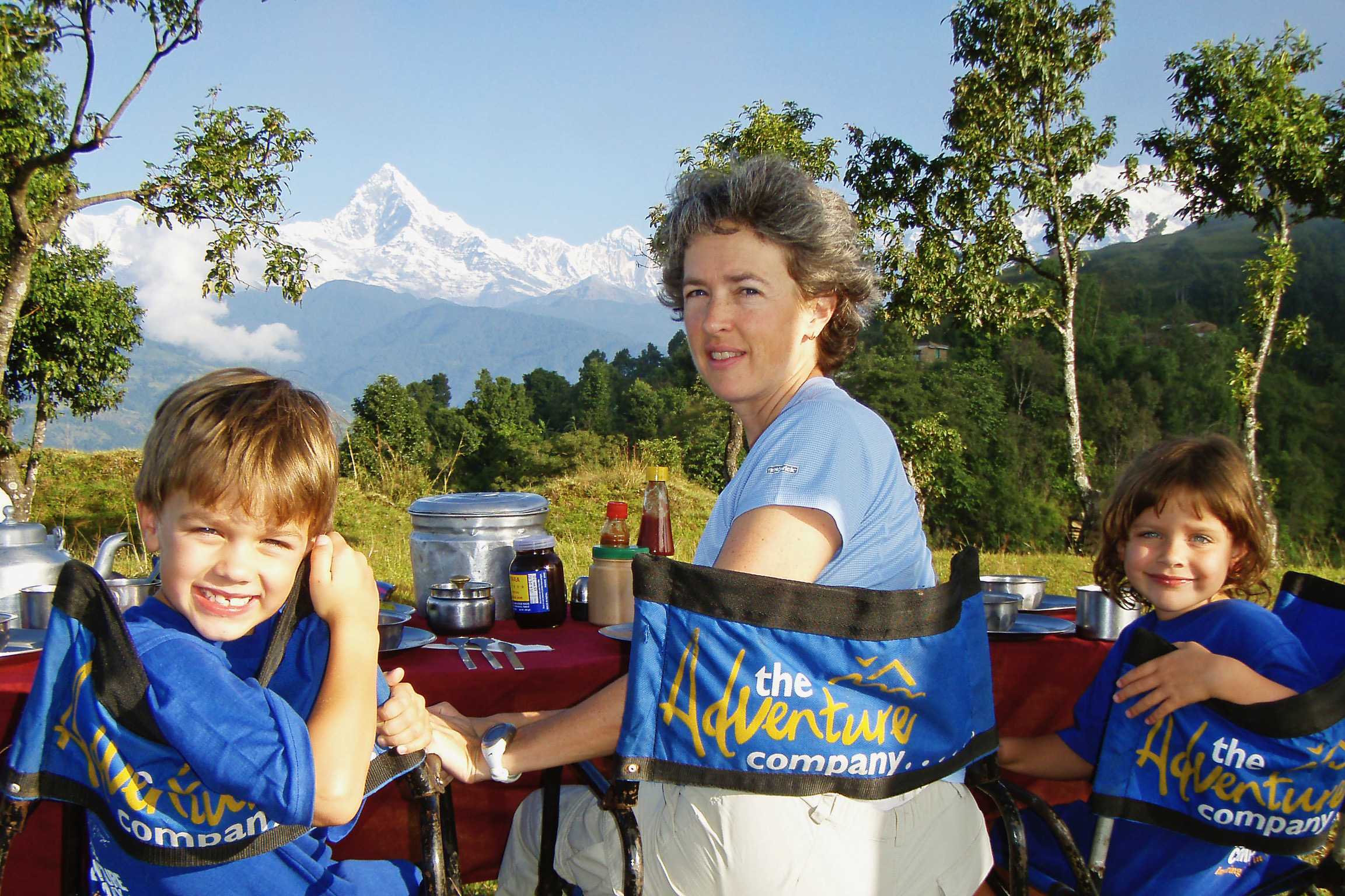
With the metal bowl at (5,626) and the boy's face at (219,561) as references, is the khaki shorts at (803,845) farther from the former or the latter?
the metal bowl at (5,626)

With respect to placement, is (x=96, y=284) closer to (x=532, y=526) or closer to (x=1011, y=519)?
(x=532, y=526)

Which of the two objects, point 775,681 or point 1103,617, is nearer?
point 775,681

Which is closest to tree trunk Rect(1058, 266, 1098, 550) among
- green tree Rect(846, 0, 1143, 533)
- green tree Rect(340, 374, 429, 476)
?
green tree Rect(846, 0, 1143, 533)

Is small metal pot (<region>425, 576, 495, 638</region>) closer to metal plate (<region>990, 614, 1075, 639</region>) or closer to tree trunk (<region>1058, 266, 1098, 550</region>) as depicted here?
metal plate (<region>990, 614, 1075, 639</region>)

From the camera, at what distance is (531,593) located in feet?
7.21

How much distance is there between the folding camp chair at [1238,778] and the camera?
1526 millimetres

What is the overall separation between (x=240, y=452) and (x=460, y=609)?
928mm

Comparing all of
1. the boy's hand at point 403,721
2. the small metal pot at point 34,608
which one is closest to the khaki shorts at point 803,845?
the boy's hand at point 403,721

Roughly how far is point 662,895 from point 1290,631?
1340 mm

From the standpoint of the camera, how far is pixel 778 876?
4.21 ft

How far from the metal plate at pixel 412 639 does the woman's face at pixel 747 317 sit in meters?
0.86

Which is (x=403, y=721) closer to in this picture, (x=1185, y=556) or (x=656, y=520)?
(x=656, y=520)

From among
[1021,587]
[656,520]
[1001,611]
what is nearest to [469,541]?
[656,520]

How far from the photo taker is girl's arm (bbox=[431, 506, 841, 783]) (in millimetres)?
1343
